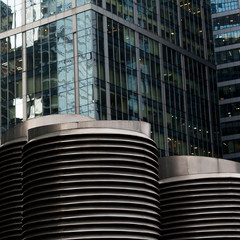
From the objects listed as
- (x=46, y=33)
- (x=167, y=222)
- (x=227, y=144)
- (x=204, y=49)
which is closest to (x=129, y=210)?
(x=167, y=222)

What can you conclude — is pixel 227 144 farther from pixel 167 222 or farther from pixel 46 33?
pixel 167 222

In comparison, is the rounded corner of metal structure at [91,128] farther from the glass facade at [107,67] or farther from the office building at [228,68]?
the office building at [228,68]

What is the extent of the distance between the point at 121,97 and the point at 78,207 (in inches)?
1900

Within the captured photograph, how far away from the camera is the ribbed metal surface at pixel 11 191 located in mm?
33469

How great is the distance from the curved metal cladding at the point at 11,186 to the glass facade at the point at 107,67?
3738 centimetres

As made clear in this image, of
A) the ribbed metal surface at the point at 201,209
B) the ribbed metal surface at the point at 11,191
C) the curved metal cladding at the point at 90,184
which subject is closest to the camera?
the curved metal cladding at the point at 90,184

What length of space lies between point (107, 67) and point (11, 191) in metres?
42.8

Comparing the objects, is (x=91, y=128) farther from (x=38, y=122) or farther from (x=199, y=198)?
(x=199, y=198)

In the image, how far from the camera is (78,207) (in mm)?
29547

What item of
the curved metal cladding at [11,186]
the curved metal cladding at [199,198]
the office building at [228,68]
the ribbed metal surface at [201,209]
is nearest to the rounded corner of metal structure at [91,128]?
the curved metal cladding at [11,186]

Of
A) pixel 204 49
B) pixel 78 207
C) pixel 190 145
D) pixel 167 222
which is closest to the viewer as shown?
pixel 78 207

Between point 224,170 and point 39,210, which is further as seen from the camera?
point 224,170

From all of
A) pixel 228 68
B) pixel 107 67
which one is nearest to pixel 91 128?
pixel 107 67

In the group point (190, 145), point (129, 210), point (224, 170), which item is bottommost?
point (129, 210)
